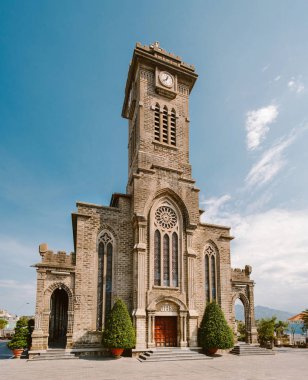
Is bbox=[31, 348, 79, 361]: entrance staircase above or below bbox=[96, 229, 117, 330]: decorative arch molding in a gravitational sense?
below

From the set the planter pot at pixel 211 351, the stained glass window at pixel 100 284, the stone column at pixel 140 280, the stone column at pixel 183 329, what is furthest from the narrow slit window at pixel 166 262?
the planter pot at pixel 211 351

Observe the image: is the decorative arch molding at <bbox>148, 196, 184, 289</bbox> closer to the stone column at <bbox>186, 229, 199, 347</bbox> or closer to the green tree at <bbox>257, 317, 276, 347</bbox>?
the stone column at <bbox>186, 229, 199, 347</bbox>

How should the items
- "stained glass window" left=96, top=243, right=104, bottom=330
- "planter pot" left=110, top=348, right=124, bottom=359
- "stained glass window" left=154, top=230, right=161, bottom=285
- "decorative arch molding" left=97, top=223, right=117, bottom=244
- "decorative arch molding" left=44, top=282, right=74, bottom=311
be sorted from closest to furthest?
"planter pot" left=110, top=348, right=124, bottom=359 → "decorative arch molding" left=44, top=282, right=74, bottom=311 → "stained glass window" left=96, top=243, right=104, bottom=330 → "stained glass window" left=154, top=230, right=161, bottom=285 → "decorative arch molding" left=97, top=223, right=117, bottom=244

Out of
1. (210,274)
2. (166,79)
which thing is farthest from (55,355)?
(166,79)

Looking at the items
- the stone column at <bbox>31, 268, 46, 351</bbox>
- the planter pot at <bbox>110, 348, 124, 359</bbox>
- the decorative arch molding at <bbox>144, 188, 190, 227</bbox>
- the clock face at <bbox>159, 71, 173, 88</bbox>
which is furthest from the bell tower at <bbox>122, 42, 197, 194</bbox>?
the planter pot at <bbox>110, 348, 124, 359</bbox>

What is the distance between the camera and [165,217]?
2273 cm

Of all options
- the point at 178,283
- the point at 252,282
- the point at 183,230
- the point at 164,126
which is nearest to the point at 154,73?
the point at 164,126

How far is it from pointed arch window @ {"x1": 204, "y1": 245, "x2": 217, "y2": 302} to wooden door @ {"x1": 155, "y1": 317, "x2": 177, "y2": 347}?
3.42 metres

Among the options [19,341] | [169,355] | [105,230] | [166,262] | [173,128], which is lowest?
[169,355]

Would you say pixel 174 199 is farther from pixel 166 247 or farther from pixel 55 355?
pixel 55 355

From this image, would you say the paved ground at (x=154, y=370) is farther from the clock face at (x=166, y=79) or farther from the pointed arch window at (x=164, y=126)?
the clock face at (x=166, y=79)

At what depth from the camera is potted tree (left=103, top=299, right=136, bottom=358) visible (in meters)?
17.9

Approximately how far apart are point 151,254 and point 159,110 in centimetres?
1158

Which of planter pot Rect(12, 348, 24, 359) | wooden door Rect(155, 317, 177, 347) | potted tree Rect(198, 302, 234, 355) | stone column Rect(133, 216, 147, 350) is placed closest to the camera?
planter pot Rect(12, 348, 24, 359)
